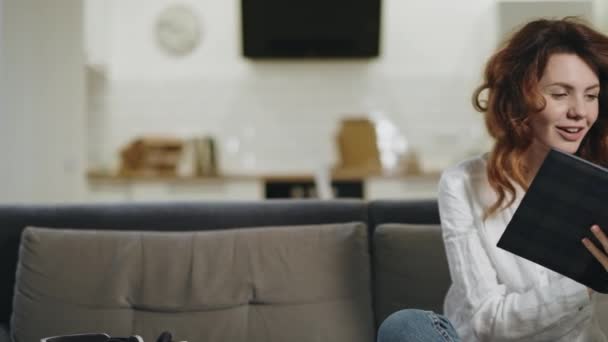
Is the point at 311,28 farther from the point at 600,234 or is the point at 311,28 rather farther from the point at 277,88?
the point at 600,234

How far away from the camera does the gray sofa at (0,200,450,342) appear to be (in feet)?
5.56

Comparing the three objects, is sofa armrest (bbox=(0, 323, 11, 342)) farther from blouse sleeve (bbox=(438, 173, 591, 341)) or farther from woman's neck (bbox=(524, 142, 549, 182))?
woman's neck (bbox=(524, 142, 549, 182))

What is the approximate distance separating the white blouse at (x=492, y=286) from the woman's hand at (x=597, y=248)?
3.4 inches

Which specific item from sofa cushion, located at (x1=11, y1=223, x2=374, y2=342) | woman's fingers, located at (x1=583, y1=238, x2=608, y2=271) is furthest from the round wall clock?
woman's fingers, located at (x1=583, y1=238, x2=608, y2=271)

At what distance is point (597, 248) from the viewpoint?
1.12m

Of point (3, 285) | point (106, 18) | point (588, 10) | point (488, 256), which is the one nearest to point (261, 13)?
point (106, 18)

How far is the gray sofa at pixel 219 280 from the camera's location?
1.69 metres

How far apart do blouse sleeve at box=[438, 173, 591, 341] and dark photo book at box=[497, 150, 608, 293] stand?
52 mm

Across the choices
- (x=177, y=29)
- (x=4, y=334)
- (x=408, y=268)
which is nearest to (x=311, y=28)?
(x=177, y=29)

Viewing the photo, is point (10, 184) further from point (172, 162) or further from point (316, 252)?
point (316, 252)

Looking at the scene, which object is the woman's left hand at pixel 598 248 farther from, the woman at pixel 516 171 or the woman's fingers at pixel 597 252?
the woman at pixel 516 171

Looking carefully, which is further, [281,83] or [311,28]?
[281,83]

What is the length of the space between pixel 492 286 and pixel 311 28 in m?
4.06

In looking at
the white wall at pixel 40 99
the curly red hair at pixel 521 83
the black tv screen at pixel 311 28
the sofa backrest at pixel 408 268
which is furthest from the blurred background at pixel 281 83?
the curly red hair at pixel 521 83
